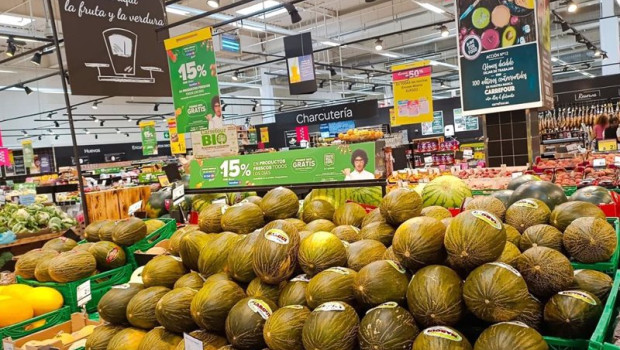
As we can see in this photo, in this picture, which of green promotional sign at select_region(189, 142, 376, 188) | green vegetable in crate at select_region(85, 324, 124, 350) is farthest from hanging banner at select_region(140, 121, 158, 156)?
green vegetable in crate at select_region(85, 324, 124, 350)

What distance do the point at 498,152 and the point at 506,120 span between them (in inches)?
17.7

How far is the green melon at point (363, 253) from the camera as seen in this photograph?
1698 millimetres

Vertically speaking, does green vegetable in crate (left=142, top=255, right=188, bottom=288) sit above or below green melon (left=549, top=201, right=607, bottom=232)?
below

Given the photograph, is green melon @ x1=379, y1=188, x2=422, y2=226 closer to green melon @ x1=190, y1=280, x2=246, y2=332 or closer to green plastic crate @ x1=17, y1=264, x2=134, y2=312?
green melon @ x1=190, y1=280, x2=246, y2=332

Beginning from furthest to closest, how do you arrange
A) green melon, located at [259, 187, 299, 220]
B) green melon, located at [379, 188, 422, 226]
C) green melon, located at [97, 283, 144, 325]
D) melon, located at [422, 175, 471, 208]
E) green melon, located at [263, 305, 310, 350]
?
melon, located at [422, 175, 471, 208] → green melon, located at [259, 187, 299, 220] → green melon, located at [97, 283, 144, 325] → green melon, located at [379, 188, 422, 226] → green melon, located at [263, 305, 310, 350]

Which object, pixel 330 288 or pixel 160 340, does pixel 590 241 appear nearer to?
pixel 330 288

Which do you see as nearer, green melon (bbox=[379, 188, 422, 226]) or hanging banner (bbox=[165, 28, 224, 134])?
green melon (bbox=[379, 188, 422, 226])

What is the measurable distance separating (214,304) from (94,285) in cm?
141

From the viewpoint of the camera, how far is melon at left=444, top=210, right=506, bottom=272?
1421 mm

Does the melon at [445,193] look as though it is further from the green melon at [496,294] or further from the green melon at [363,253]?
the green melon at [496,294]

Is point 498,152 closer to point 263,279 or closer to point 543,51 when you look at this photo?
point 543,51

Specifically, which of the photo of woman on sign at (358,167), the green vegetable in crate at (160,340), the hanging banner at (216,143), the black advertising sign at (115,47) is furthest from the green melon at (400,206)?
the black advertising sign at (115,47)

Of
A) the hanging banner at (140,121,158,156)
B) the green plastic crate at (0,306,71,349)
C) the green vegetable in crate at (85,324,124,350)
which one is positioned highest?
the hanging banner at (140,121,158,156)

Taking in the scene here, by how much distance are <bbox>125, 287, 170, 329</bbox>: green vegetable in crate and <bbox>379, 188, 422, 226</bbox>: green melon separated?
0.95 m
